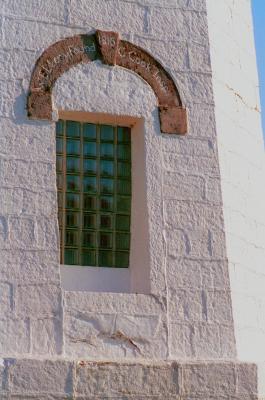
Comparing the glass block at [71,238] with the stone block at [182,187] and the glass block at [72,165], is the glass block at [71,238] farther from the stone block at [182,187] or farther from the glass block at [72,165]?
the stone block at [182,187]

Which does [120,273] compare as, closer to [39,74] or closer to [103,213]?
[103,213]

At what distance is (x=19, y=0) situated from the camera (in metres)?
8.09

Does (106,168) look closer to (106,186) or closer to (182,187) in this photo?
(106,186)

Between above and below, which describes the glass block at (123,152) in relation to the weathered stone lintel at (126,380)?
above

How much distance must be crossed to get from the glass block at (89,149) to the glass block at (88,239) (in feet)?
2.16

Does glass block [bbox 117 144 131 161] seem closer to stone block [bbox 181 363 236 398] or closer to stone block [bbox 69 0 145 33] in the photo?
stone block [bbox 69 0 145 33]

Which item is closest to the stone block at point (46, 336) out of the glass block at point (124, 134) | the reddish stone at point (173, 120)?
the glass block at point (124, 134)

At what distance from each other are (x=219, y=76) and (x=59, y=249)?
2.18m

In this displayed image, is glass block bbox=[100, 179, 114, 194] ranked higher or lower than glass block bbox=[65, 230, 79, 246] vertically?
higher

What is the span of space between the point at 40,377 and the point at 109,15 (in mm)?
3073

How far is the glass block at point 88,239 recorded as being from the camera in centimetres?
810

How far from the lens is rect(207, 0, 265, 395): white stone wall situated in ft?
27.1

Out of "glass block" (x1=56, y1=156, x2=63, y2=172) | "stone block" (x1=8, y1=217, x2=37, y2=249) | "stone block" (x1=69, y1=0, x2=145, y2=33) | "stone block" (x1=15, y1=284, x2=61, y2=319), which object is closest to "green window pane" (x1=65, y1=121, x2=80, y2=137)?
"glass block" (x1=56, y1=156, x2=63, y2=172)

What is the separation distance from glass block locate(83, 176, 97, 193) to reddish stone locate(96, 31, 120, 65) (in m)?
0.97
